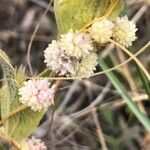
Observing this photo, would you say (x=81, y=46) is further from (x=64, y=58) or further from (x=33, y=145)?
(x=33, y=145)

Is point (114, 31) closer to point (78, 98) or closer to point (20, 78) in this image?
point (20, 78)

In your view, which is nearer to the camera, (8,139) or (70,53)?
(70,53)

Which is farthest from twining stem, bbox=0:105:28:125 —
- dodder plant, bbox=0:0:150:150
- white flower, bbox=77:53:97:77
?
white flower, bbox=77:53:97:77

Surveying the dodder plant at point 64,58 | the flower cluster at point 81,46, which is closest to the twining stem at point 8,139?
the dodder plant at point 64,58

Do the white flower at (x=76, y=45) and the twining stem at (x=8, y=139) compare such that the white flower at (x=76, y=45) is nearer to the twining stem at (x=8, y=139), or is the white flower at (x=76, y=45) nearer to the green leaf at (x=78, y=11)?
the green leaf at (x=78, y=11)

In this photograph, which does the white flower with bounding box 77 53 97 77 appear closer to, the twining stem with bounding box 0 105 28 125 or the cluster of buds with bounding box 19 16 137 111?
the cluster of buds with bounding box 19 16 137 111

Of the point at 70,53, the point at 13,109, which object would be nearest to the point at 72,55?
the point at 70,53
